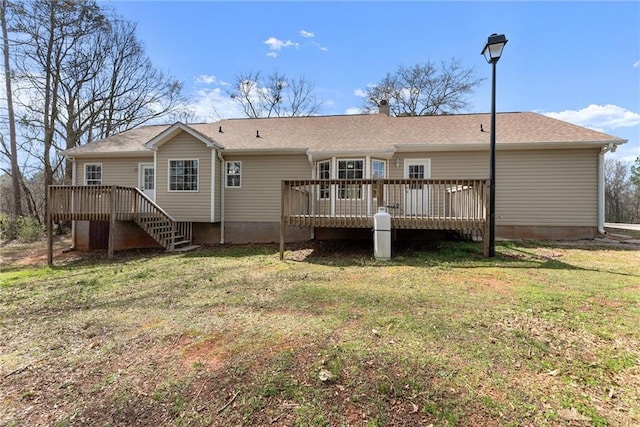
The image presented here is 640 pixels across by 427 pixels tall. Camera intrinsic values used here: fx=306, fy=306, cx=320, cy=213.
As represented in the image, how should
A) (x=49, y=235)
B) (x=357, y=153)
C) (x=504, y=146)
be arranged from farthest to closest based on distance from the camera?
1. (x=504, y=146)
2. (x=357, y=153)
3. (x=49, y=235)

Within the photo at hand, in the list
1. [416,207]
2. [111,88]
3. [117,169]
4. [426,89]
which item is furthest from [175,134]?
[426,89]

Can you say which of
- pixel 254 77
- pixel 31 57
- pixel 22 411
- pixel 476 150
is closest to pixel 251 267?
pixel 22 411

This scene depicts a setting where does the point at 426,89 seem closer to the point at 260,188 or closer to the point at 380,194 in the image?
the point at 260,188

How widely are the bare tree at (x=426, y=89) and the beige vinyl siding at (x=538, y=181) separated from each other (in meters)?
13.4

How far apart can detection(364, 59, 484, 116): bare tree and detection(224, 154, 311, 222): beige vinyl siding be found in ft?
45.5

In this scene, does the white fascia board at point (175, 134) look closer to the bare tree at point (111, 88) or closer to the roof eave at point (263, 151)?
the roof eave at point (263, 151)

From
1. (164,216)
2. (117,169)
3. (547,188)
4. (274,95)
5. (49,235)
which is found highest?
(274,95)

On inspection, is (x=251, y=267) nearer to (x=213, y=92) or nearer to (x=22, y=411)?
(x=22, y=411)

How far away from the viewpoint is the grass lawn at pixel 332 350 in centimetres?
219

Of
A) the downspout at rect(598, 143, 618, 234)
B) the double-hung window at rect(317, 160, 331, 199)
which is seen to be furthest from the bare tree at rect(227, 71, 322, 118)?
the downspout at rect(598, 143, 618, 234)

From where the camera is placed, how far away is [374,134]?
37.3 feet

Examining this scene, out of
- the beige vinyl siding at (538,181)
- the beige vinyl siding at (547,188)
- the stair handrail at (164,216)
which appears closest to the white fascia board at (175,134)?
the stair handrail at (164,216)

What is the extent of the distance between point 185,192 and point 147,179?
8.28 ft

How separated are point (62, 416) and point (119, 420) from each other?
0.49 meters
